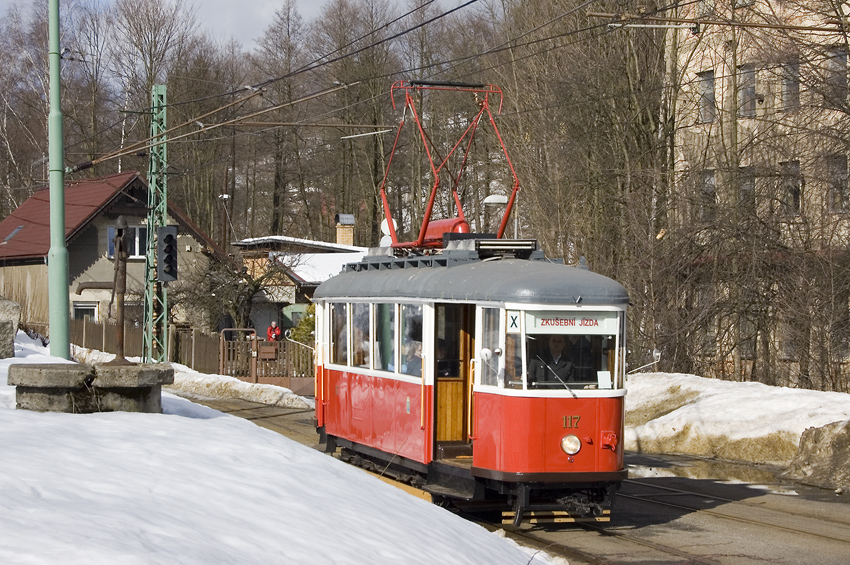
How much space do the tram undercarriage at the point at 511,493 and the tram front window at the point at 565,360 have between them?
97 cm

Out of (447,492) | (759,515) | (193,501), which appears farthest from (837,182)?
(193,501)

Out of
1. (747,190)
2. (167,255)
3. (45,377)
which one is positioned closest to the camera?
(45,377)

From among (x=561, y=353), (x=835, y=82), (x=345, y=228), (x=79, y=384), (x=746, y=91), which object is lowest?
(x=79, y=384)

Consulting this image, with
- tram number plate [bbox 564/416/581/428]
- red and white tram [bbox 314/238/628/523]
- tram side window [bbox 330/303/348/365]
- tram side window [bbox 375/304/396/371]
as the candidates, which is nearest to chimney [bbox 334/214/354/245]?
tram side window [bbox 330/303/348/365]

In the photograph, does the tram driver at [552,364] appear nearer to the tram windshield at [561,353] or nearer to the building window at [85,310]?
the tram windshield at [561,353]

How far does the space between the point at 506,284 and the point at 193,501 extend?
5.41m

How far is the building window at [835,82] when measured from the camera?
75.3 ft

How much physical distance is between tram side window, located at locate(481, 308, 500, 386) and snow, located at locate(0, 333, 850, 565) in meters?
2.55

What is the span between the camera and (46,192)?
50250mm

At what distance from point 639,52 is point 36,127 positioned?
38651 millimetres

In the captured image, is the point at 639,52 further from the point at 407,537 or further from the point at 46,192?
the point at 46,192

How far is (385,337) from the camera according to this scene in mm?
13359

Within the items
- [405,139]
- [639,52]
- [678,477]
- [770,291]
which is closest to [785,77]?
[770,291]

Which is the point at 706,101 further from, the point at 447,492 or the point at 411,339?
the point at 447,492
